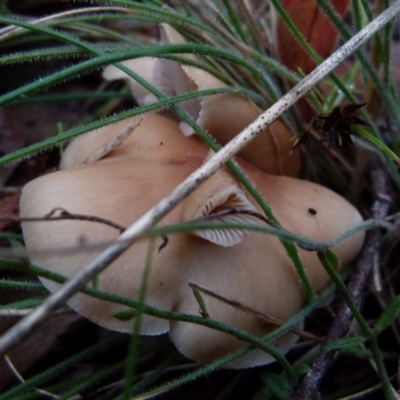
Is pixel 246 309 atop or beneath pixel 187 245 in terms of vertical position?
beneath

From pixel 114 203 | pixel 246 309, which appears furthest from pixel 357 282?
pixel 114 203

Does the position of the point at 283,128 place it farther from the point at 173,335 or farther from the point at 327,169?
the point at 173,335

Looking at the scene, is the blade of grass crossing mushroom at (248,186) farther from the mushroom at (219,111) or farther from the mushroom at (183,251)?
the mushroom at (219,111)

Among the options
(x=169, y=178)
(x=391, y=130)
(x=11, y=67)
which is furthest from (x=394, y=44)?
(x=11, y=67)

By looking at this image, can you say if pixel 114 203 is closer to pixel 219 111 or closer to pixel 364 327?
pixel 219 111

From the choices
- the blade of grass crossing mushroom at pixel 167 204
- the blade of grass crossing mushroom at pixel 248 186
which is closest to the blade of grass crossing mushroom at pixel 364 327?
the blade of grass crossing mushroom at pixel 248 186
